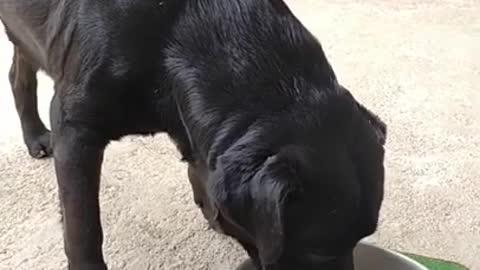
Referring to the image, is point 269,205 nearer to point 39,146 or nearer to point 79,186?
point 79,186

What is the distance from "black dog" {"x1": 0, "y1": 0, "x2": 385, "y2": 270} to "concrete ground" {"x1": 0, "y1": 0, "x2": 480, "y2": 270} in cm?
28

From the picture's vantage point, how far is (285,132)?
4.45 feet

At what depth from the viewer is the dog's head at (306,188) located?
132cm

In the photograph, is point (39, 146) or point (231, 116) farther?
point (39, 146)

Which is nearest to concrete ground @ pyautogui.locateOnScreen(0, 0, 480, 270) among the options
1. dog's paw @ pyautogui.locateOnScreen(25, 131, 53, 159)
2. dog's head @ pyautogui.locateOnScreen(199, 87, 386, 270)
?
→ dog's paw @ pyautogui.locateOnScreen(25, 131, 53, 159)

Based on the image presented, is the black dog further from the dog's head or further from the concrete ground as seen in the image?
the concrete ground

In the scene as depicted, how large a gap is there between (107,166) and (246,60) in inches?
31.6

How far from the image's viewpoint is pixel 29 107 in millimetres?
2150

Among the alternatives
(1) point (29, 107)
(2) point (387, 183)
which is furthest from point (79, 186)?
(2) point (387, 183)

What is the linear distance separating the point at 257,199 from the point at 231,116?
0.48 ft

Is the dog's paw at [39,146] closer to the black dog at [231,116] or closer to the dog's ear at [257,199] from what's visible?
the black dog at [231,116]

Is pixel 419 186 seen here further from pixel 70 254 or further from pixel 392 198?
pixel 70 254

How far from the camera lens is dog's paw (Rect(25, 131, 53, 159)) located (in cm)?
214

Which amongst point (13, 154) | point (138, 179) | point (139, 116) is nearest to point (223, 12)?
point (139, 116)
